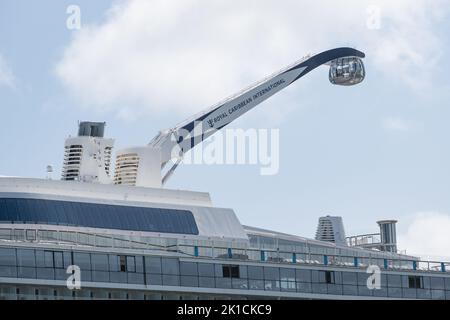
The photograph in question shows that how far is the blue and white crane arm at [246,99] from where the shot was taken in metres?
135

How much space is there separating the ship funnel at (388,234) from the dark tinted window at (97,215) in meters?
24.9

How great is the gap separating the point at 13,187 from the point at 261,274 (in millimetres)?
17812

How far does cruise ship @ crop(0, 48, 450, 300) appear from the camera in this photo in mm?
108312

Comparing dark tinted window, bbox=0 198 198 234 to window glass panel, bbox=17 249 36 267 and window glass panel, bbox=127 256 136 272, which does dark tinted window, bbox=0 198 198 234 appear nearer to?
window glass panel, bbox=127 256 136 272

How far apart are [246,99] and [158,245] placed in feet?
85.5

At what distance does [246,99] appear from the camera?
141 meters

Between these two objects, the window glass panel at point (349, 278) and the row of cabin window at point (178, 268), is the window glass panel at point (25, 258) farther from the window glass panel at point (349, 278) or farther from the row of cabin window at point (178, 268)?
the window glass panel at point (349, 278)

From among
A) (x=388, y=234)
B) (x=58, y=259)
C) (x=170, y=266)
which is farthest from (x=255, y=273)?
(x=388, y=234)

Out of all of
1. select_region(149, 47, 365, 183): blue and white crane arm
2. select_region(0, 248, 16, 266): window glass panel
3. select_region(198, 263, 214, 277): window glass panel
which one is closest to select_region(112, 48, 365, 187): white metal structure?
select_region(149, 47, 365, 183): blue and white crane arm

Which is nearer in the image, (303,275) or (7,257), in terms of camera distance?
(7,257)

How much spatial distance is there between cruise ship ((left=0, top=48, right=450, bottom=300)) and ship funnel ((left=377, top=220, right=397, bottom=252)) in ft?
14.7

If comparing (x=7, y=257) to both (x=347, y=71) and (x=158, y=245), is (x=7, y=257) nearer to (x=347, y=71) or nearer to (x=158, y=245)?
(x=158, y=245)

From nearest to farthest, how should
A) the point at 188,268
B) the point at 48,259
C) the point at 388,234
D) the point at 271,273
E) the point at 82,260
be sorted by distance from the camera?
1. the point at 48,259
2. the point at 82,260
3. the point at 188,268
4. the point at 271,273
5. the point at 388,234
